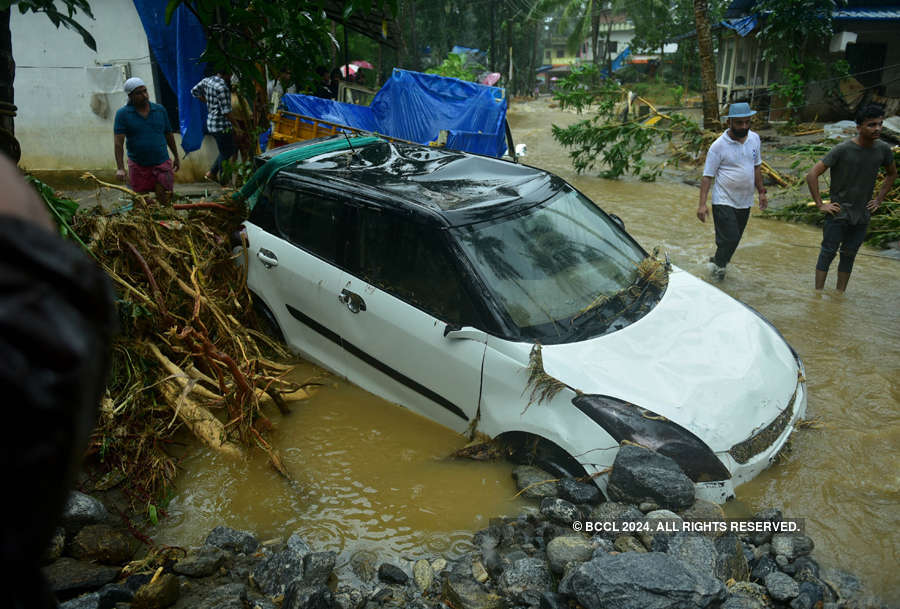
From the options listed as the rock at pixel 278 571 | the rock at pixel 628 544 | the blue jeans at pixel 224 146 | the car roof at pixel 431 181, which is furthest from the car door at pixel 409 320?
the blue jeans at pixel 224 146

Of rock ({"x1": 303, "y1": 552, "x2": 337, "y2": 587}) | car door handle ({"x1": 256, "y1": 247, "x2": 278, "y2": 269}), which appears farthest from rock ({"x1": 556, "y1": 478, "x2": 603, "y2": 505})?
car door handle ({"x1": 256, "y1": 247, "x2": 278, "y2": 269})

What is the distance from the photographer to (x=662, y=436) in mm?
3322

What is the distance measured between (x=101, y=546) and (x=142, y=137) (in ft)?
16.6

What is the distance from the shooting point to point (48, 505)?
0.73m

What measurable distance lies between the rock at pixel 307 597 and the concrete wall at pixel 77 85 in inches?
389

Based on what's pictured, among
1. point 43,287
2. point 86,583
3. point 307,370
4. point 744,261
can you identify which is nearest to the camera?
point 43,287

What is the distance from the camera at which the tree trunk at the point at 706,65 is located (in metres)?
14.0

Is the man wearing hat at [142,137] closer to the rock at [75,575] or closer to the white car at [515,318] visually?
the white car at [515,318]

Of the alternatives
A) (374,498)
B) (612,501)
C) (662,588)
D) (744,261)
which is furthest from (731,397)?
(744,261)

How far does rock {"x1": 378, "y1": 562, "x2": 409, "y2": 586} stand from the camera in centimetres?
305

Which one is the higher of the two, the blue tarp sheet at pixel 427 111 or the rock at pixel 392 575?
the blue tarp sheet at pixel 427 111

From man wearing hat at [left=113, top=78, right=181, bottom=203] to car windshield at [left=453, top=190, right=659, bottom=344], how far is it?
4240 mm

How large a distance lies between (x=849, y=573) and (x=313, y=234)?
362 cm

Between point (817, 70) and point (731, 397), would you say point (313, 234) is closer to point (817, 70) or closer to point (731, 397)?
point (731, 397)
